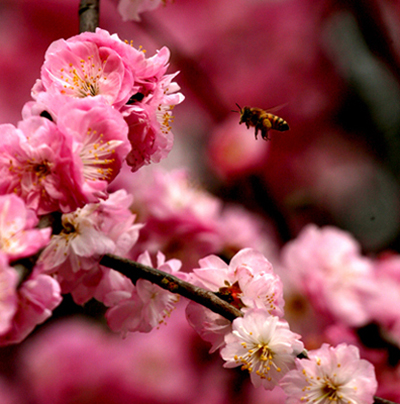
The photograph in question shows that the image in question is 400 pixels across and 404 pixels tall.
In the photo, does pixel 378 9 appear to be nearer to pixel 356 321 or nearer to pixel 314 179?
pixel 314 179

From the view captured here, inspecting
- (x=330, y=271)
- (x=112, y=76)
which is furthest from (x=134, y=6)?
(x=330, y=271)

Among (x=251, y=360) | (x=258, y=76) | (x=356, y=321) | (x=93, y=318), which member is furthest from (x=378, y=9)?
(x=251, y=360)

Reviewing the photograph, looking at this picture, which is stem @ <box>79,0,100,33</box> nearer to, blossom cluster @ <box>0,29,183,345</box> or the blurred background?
blossom cluster @ <box>0,29,183,345</box>

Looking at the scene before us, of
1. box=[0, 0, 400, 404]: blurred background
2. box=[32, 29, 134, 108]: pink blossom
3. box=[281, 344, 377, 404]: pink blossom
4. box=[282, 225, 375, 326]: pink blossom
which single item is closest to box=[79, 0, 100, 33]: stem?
box=[32, 29, 134, 108]: pink blossom

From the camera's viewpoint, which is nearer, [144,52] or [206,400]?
[144,52]

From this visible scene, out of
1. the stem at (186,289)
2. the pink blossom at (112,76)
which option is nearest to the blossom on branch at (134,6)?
the pink blossom at (112,76)
